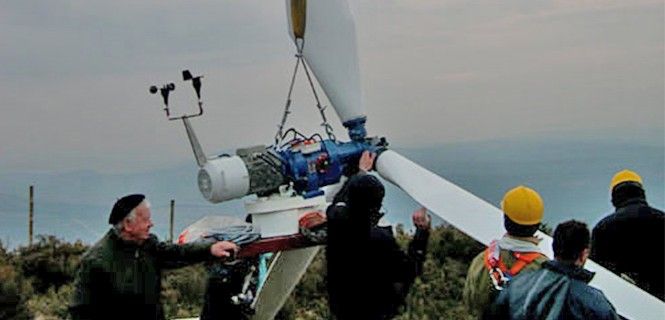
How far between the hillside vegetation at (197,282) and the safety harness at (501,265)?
3.66m

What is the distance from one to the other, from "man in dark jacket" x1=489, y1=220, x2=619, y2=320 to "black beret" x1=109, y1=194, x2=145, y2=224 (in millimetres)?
1648

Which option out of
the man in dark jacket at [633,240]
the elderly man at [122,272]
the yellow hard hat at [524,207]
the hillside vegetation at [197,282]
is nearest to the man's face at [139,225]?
the elderly man at [122,272]

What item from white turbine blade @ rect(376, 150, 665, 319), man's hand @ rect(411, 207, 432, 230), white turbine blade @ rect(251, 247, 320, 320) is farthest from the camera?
white turbine blade @ rect(251, 247, 320, 320)

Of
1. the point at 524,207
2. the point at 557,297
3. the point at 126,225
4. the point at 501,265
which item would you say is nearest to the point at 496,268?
the point at 501,265

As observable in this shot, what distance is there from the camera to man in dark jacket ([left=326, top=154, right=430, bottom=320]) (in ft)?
15.7

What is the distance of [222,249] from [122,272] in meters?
0.53

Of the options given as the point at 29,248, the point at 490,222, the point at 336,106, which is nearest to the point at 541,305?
the point at 490,222

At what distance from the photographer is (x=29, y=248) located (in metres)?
8.95

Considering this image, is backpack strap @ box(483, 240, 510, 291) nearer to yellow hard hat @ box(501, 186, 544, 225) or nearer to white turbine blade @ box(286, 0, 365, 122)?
yellow hard hat @ box(501, 186, 544, 225)

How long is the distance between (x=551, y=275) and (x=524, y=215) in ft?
1.58

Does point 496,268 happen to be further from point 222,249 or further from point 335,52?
point 335,52

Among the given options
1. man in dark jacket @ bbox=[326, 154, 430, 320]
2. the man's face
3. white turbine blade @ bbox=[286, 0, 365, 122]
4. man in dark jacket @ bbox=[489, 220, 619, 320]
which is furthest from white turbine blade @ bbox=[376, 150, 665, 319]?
the man's face

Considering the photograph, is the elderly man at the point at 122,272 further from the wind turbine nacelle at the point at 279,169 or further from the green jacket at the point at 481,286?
the green jacket at the point at 481,286

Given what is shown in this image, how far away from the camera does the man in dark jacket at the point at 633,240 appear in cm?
527
